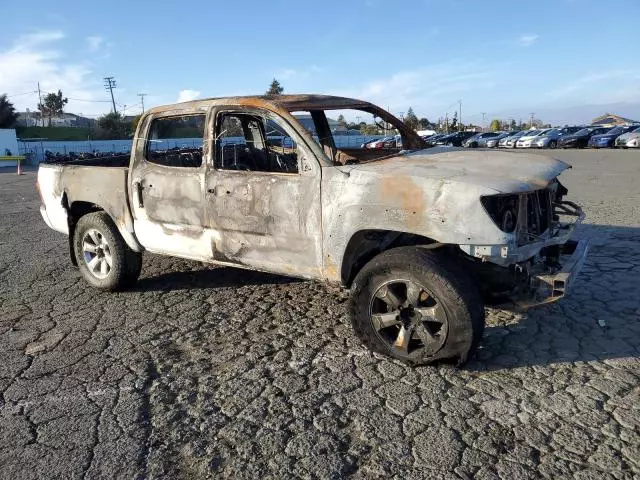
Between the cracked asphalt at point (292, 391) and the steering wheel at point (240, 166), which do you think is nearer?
the cracked asphalt at point (292, 391)

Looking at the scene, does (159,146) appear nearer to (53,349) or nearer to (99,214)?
(99,214)

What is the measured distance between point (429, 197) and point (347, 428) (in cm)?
149

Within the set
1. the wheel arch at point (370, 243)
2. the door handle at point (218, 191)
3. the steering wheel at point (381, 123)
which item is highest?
the steering wheel at point (381, 123)

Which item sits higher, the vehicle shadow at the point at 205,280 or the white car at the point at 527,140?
the white car at the point at 527,140

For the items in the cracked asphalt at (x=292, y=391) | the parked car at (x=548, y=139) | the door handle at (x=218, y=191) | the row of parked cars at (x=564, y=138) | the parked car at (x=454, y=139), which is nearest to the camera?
the cracked asphalt at (x=292, y=391)

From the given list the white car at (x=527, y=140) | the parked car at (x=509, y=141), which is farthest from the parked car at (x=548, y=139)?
the parked car at (x=509, y=141)

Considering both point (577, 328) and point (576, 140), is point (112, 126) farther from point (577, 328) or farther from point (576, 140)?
point (577, 328)

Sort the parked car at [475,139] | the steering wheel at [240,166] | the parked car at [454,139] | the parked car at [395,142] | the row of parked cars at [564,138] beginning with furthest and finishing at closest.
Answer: the parked car at [454,139]
the parked car at [475,139]
the row of parked cars at [564,138]
the parked car at [395,142]
the steering wheel at [240,166]

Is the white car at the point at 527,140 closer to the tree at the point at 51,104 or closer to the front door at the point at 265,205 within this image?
the front door at the point at 265,205

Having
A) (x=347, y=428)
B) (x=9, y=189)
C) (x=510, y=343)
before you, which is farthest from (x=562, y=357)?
(x=9, y=189)

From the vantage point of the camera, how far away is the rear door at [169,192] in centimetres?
485

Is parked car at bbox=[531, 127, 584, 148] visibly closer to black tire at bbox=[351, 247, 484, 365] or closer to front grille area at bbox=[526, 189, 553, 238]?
front grille area at bbox=[526, 189, 553, 238]

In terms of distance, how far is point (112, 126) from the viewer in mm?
72500

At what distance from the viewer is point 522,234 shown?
380 cm
